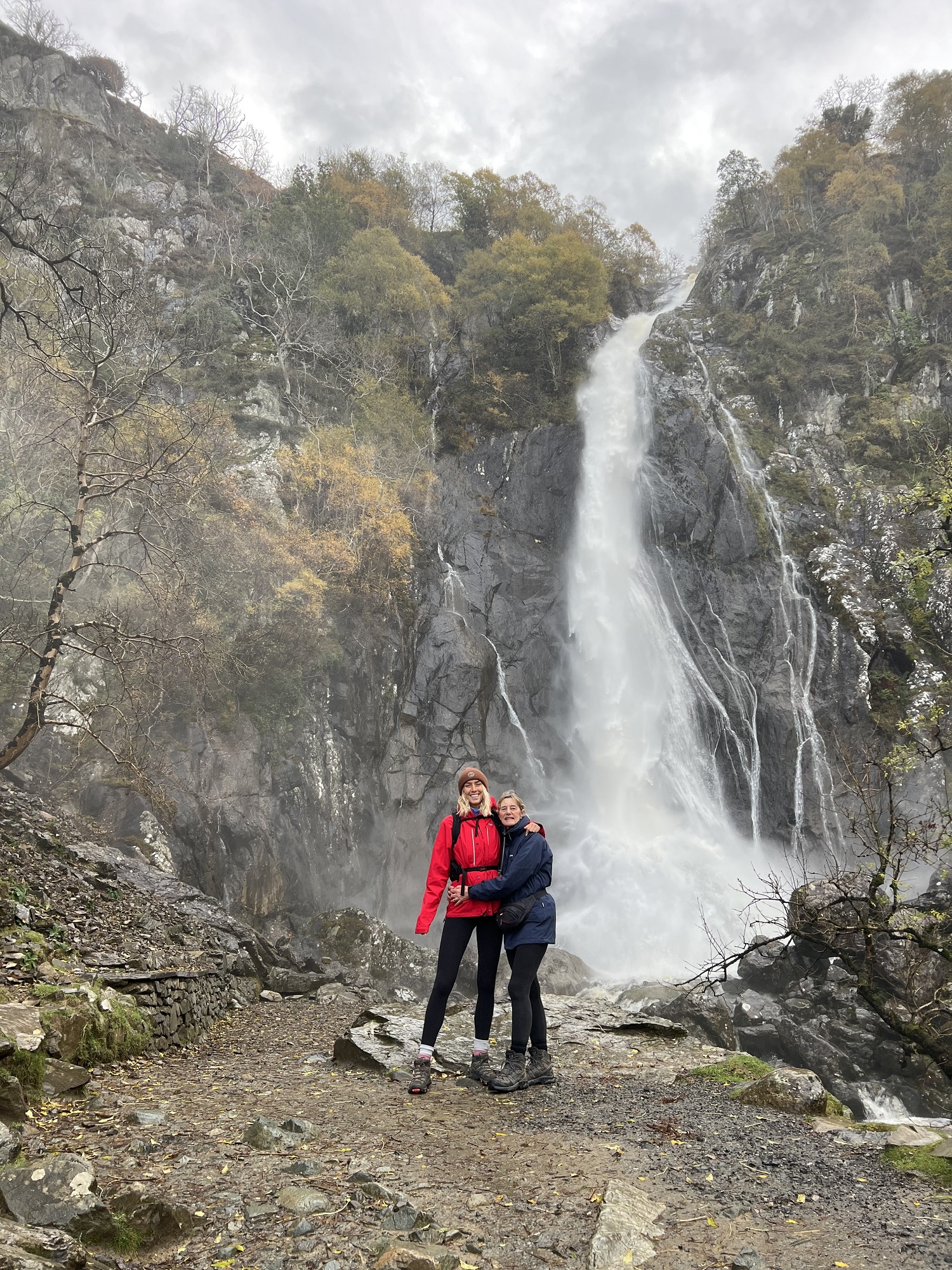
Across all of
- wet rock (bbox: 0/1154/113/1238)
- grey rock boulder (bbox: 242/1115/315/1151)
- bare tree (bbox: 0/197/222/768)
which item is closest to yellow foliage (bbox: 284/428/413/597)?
bare tree (bbox: 0/197/222/768)

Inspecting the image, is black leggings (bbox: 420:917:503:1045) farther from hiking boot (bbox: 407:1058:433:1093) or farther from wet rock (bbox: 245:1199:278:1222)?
wet rock (bbox: 245:1199:278:1222)

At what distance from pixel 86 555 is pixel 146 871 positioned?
324 inches

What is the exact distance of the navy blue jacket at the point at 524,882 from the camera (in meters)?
4.76

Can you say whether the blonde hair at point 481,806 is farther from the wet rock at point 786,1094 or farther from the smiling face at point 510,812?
the wet rock at point 786,1094

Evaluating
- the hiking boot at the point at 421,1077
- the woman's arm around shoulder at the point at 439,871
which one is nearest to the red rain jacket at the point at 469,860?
the woman's arm around shoulder at the point at 439,871

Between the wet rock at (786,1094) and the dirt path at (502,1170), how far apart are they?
0.18 meters

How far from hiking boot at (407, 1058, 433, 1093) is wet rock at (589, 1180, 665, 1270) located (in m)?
2.01

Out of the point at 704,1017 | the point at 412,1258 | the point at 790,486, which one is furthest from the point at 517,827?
the point at 790,486

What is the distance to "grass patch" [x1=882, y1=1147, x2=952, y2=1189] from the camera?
3.31 meters

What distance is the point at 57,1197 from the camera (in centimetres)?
248

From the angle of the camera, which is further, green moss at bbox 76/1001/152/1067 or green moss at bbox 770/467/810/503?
green moss at bbox 770/467/810/503

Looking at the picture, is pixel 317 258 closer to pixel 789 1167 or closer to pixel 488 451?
pixel 488 451

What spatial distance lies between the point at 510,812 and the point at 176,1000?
412 cm

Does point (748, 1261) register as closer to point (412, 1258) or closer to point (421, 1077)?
point (412, 1258)
